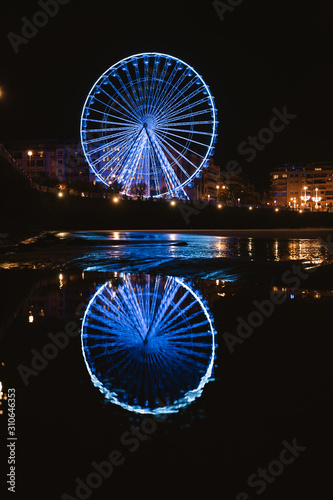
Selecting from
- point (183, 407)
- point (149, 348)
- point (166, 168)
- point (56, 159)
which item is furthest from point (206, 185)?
point (183, 407)

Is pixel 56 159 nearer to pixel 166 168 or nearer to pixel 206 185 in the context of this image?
pixel 206 185

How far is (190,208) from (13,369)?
79.5 meters

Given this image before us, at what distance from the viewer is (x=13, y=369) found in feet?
16.0

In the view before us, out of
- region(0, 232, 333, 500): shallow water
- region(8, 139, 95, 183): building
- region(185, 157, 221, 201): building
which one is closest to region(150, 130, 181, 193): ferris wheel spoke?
region(0, 232, 333, 500): shallow water

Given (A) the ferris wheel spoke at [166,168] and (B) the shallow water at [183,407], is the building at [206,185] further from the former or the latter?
(B) the shallow water at [183,407]

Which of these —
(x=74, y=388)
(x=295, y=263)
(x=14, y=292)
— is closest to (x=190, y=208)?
(x=295, y=263)

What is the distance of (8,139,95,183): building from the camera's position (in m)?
123

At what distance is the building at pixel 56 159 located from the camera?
123m

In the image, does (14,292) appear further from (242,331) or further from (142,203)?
(142,203)

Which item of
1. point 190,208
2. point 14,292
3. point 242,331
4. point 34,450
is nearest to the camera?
point 34,450

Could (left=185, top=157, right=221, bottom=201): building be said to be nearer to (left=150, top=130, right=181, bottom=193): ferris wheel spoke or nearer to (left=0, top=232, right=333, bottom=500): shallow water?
(left=150, top=130, right=181, bottom=193): ferris wheel spoke

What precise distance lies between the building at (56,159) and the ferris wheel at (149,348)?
115584mm

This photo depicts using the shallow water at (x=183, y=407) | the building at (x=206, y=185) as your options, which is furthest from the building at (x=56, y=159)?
the shallow water at (x=183, y=407)

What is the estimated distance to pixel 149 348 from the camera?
18.6ft
